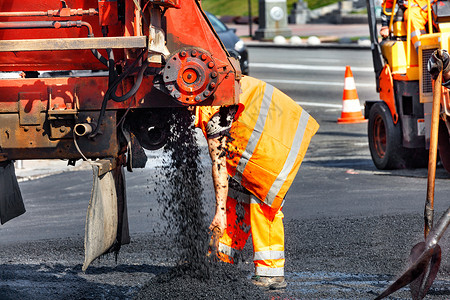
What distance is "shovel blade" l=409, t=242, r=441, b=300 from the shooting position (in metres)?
4.81

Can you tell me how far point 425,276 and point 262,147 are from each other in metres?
1.27

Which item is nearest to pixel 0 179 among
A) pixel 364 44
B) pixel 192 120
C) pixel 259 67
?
pixel 192 120

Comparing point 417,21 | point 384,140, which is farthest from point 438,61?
point 384,140

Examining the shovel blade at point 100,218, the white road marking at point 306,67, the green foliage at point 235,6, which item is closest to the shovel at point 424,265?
the shovel blade at point 100,218

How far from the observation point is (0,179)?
5.32m

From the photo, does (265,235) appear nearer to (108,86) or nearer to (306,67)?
(108,86)

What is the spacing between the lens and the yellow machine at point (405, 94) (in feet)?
28.8

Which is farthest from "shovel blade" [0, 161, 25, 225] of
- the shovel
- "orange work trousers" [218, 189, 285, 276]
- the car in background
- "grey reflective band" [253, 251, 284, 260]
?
the car in background

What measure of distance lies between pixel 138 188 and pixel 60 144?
4.38 metres

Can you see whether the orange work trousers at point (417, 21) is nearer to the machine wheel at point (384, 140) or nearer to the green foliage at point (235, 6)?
the machine wheel at point (384, 140)

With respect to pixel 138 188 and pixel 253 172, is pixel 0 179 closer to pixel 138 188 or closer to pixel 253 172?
pixel 253 172

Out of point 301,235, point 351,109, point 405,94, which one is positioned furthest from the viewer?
point 351,109

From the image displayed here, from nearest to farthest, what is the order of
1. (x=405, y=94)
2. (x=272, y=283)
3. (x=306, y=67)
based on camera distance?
(x=272, y=283)
(x=405, y=94)
(x=306, y=67)

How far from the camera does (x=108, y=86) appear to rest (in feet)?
15.4
